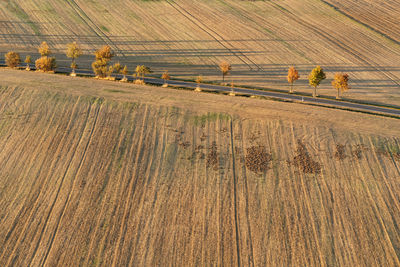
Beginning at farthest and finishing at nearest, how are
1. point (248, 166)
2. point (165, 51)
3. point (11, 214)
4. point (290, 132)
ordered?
point (165, 51) → point (290, 132) → point (248, 166) → point (11, 214)

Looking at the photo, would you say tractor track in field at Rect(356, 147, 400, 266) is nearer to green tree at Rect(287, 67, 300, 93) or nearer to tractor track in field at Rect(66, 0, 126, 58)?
green tree at Rect(287, 67, 300, 93)

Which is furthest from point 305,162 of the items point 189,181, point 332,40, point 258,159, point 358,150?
point 332,40

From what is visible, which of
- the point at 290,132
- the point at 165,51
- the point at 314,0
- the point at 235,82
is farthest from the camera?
the point at 314,0

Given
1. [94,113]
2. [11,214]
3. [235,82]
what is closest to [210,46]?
[235,82]

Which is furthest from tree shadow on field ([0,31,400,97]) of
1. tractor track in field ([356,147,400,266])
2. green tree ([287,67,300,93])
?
tractor track in field ([356,147,400,266])

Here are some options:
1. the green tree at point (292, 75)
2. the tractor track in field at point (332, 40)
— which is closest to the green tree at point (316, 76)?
the green tree at point (292, 75)

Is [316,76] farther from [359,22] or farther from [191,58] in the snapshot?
[359,22]

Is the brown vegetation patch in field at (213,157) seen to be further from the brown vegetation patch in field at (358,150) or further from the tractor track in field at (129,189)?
the brown vegetation patch in field at (358,150)

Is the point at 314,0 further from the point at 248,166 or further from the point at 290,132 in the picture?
the point at 248,166
